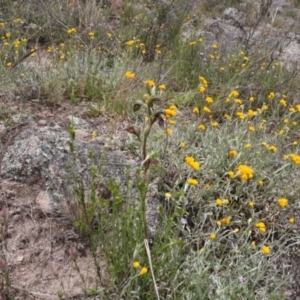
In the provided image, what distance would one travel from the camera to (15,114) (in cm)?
273

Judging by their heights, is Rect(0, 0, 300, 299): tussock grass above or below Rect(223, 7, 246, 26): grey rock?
above

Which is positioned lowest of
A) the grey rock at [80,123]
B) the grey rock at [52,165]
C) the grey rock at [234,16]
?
the grey rock at [234,16]

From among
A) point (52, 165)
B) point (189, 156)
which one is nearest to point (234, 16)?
point (189, 156)

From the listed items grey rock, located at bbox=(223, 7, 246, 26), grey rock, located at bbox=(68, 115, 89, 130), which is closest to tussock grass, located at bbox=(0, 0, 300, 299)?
grey rock, located at bbox=(68, 115, 89, 130)

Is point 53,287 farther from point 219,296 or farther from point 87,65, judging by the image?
point 87,65

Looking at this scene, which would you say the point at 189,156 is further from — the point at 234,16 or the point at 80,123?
the point at 234,16

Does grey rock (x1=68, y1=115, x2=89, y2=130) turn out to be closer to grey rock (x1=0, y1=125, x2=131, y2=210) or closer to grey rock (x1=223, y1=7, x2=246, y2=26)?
grey rock (x1=0, y1=125, x2=131, y2=210)

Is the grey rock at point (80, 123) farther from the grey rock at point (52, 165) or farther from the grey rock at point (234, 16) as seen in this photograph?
the grey rock at point (234, 16)

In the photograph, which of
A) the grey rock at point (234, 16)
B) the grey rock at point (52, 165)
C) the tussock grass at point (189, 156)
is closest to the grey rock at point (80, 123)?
the tussock grass at point (189, 156)

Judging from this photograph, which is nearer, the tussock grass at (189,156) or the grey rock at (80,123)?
the tussock grass at (189,156)

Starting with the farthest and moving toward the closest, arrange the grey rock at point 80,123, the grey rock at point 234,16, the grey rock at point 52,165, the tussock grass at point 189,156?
the grey rock at point 234,16 < the grey rock at point 80,123 < the grey rock at point 52,165 < the tussock grass at point 189,156

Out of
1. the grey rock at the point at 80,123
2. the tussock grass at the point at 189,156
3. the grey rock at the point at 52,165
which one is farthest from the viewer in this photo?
the grey rock at the point at 80,123

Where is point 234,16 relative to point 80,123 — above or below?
below

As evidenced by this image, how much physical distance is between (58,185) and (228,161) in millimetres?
1004
